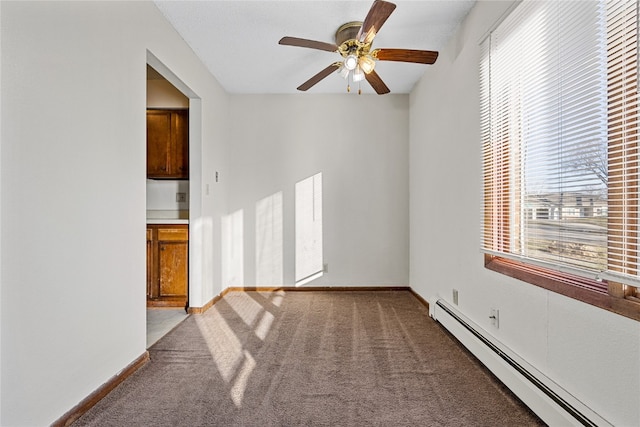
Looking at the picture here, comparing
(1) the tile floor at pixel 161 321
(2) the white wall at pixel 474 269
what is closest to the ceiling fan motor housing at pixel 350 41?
(2) the white wall at pixel 474 269

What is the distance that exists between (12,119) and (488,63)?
105 inches

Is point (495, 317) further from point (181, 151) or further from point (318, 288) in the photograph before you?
point (181, 151)

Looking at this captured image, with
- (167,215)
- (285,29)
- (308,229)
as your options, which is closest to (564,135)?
(285,29)

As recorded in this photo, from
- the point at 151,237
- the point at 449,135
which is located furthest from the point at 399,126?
the point at 151,237

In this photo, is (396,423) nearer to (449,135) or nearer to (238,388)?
(238,388)

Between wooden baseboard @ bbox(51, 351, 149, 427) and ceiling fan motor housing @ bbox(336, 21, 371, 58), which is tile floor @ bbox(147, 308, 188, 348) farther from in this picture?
ceiling fan motor housing @ bbox(336, 21, 371, 58)

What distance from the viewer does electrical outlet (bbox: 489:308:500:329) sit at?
94.7 inches

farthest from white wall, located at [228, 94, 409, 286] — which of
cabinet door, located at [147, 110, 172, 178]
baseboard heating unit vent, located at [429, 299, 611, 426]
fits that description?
baseboard heating unit vent, located at [429, 299, 611, 426]

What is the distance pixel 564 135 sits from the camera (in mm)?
1771

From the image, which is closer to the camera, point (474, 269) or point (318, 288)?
point (474, 269)

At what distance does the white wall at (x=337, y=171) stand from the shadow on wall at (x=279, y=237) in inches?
2.3

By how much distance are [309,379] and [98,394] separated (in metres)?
1.17

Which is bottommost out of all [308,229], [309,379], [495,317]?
[309,379]

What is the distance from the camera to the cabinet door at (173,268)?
385cm
